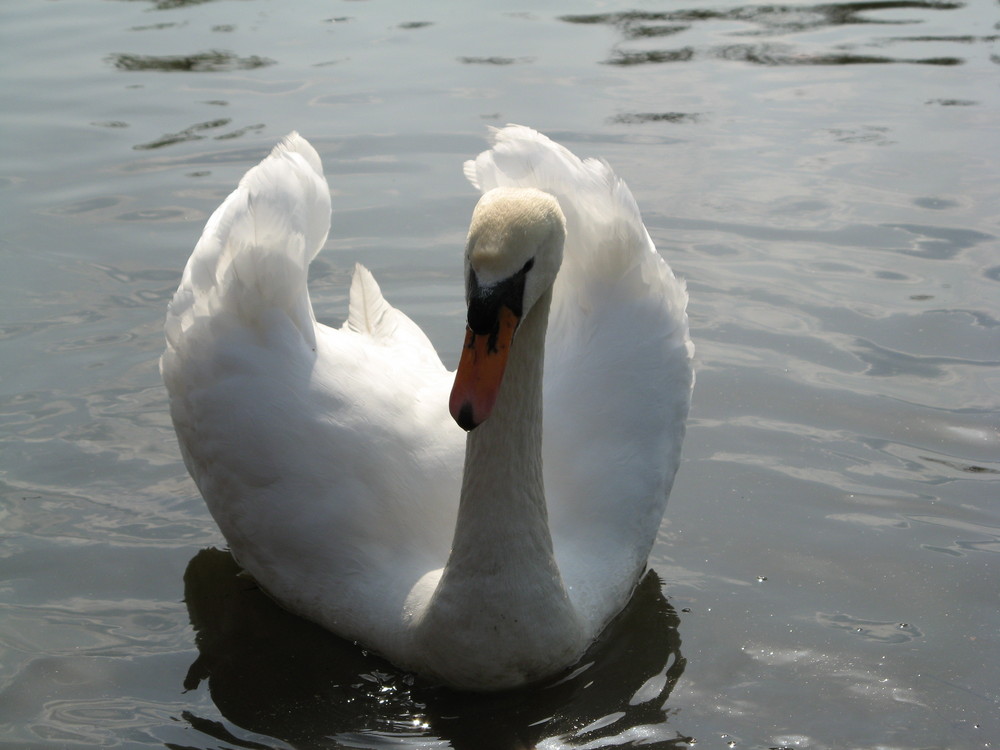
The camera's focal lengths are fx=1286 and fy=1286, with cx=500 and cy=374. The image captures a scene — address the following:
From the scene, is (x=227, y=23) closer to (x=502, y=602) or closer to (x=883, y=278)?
(x=883, y=278)

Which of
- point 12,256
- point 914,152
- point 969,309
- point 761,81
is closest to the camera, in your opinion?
point 969,309

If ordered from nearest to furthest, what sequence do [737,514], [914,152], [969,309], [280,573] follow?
[280,573]
[737,514]
[969,309]
[914,152]

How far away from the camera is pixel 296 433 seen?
486 cm

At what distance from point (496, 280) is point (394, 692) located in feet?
5.38

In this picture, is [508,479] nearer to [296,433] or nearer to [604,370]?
[296,433]

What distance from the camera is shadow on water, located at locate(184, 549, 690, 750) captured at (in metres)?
4.42

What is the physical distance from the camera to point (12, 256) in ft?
26.8

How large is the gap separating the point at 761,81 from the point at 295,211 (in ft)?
23.4

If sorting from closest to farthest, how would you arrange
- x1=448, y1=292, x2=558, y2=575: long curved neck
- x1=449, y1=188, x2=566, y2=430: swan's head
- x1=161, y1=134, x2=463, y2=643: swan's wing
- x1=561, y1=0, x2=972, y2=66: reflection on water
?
1. x1=449, y1=188, x2=566, y2=430: swan's head
2. x1=448, y1=292, x2=558, y2=575: long curved neck
3. x1=161, y1=134, x2=463, y2=643: swan's wing
4. x1=561, y1=0, x2=972, y2=66: reflection on water

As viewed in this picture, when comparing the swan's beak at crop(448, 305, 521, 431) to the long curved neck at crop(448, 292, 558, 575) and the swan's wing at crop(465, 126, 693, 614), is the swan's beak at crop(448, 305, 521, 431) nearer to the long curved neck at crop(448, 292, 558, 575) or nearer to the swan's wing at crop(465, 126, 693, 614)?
the long curved neck at crop(448, 292, 558, 575)

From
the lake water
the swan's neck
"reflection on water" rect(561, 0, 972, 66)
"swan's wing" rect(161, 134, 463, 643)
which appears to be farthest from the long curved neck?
"reflection on water" rect(561, 0, 972, 66)

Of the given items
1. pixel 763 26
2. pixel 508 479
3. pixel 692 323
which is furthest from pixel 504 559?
pixel 763 26

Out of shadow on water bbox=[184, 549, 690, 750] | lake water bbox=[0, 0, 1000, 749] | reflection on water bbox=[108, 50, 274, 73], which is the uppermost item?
reflection on water bbox=[108, 50, 274, 73]

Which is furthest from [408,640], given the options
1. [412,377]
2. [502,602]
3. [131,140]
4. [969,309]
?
[131,140]
